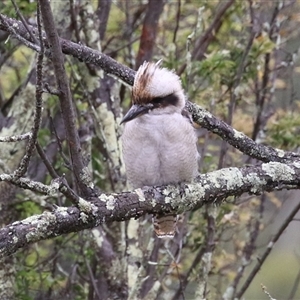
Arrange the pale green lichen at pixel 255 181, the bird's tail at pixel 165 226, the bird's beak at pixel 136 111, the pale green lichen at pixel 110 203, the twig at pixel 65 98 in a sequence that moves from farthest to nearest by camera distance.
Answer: the bird's tail at pixel 165 226, the bird's beak at pixel 136 111, the pale green lichen at pixel 255 181, the pale green lichen at pixel 110 203, the twig at pixel 65 98

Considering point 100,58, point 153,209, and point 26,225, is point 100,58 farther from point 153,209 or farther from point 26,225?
point 26,225

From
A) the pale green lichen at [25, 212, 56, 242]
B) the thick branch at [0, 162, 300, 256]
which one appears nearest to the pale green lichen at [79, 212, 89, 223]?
the thick branch at [0, 162, 300, 256]

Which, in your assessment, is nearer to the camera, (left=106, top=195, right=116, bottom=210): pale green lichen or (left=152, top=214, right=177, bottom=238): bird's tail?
(left=106, top=195, right=116, bottom=210): pale green lichen

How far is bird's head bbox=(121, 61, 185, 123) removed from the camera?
328 centimetres

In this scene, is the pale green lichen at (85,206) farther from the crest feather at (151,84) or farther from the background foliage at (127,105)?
the background foliage at (127,105)

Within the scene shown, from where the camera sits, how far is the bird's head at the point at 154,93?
328 cm

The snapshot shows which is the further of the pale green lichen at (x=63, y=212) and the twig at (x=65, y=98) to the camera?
the pale green lichen at (x=63, y=212)

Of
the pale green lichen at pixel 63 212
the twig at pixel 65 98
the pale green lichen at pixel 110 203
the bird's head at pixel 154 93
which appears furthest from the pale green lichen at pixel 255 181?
the pale green lichen at pixel 63 212

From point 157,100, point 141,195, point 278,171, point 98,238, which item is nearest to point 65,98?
point 141,195

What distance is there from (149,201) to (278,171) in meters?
0.79

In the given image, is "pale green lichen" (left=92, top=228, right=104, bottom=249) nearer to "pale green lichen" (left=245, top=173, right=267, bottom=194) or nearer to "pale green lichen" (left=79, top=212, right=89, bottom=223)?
"pale green lichen" (left=245, top=173, right=267, bottom=194)

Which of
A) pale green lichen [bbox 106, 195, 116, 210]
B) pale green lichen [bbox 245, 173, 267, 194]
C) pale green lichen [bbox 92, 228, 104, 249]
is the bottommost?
pale green lichen [bbox 92, 228, 104, 249]

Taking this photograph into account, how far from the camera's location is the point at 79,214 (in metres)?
2.38

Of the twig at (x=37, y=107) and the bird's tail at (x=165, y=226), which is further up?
the twig at (x=37, y=107)
